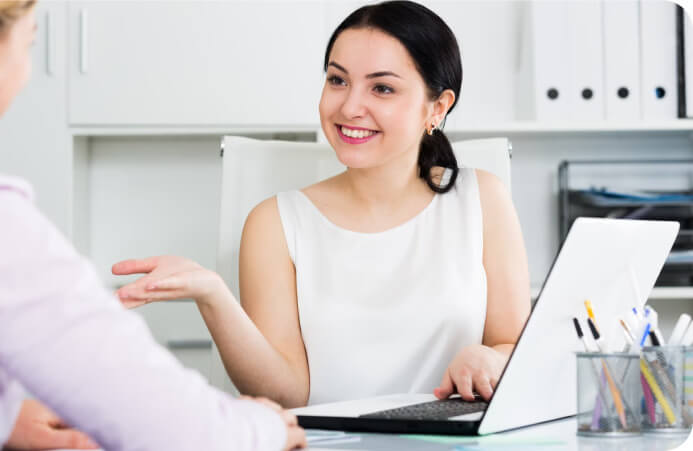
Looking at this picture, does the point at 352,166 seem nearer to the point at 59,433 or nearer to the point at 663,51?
the point at 59,433

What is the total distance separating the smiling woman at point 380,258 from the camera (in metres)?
1.45

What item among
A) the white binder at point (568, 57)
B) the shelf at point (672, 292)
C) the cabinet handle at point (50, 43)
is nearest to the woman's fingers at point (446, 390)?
the shelf at point (672, 292)

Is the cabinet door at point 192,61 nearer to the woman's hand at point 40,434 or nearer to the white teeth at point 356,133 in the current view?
the white teeth at point 356,133

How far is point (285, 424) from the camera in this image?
67 centimetres

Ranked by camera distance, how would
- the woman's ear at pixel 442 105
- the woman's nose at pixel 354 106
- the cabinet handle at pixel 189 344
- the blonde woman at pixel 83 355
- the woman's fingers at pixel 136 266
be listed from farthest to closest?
1. the cabinet handle at pixel 189 344
2. the woman's ear at pixel 442 105
3. the woman's nose at pixel 354 106
4. the woman's fingers at pixel 136 266
5. the blonde woman at pixel 83 355

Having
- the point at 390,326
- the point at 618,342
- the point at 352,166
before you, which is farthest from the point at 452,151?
the point at 618,342

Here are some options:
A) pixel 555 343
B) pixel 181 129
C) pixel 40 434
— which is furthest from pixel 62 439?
pixel 181 129

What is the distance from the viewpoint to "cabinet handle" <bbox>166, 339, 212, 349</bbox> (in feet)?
7.72

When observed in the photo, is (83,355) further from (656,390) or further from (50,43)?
(50,43)

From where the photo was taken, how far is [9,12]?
580 mm

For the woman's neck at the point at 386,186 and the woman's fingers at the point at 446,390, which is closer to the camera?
the woman's fingers at the point at 446,390

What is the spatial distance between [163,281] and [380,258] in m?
0.68

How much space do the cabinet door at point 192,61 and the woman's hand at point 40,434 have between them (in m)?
1.57

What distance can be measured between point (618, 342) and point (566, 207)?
141 cm
